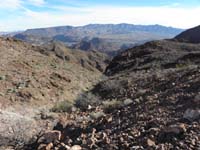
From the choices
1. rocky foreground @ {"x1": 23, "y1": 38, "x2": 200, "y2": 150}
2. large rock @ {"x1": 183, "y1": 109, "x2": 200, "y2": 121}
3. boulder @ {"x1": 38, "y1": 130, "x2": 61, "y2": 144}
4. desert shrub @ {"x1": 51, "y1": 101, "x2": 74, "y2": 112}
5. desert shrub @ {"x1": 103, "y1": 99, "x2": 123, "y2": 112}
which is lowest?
desert shrub @ {"x1": 51, "y1": 101, "x2": 74, "y2": 112}

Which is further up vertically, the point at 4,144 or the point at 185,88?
the point at 185,88

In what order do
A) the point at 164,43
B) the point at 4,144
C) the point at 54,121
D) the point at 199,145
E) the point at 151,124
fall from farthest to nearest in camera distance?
1. the point at 164,43
2. the point at 54,121
3. the point at 4,144
4. the point at 151,124
5. the point at 199,145

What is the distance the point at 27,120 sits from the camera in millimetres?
13086

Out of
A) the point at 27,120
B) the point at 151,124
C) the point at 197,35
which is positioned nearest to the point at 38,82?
the point at 27,120

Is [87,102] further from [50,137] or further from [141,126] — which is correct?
[141,126]

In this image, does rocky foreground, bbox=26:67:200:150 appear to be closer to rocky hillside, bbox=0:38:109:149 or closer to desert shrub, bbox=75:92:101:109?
rocky hillside, bbox=0:38:109:149

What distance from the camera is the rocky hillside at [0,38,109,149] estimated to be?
12.1 m

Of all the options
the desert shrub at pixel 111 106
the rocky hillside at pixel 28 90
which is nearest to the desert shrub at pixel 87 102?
the rocky hillside at pixel 28 90

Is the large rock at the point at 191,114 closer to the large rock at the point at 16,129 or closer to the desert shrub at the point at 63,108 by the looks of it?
the large rock at the point at 16,129

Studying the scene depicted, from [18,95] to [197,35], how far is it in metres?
54.8

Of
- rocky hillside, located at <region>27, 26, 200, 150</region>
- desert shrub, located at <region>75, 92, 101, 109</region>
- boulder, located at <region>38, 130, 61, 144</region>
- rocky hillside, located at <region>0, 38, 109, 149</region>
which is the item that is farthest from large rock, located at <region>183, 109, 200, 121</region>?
desert shrub, located at <region>75, 92, 101, 109</region>

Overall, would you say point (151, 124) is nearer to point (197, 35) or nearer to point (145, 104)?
point (145, 104)

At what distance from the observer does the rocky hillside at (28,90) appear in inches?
477

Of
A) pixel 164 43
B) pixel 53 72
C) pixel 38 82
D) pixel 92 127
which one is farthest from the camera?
pixel 164 43
